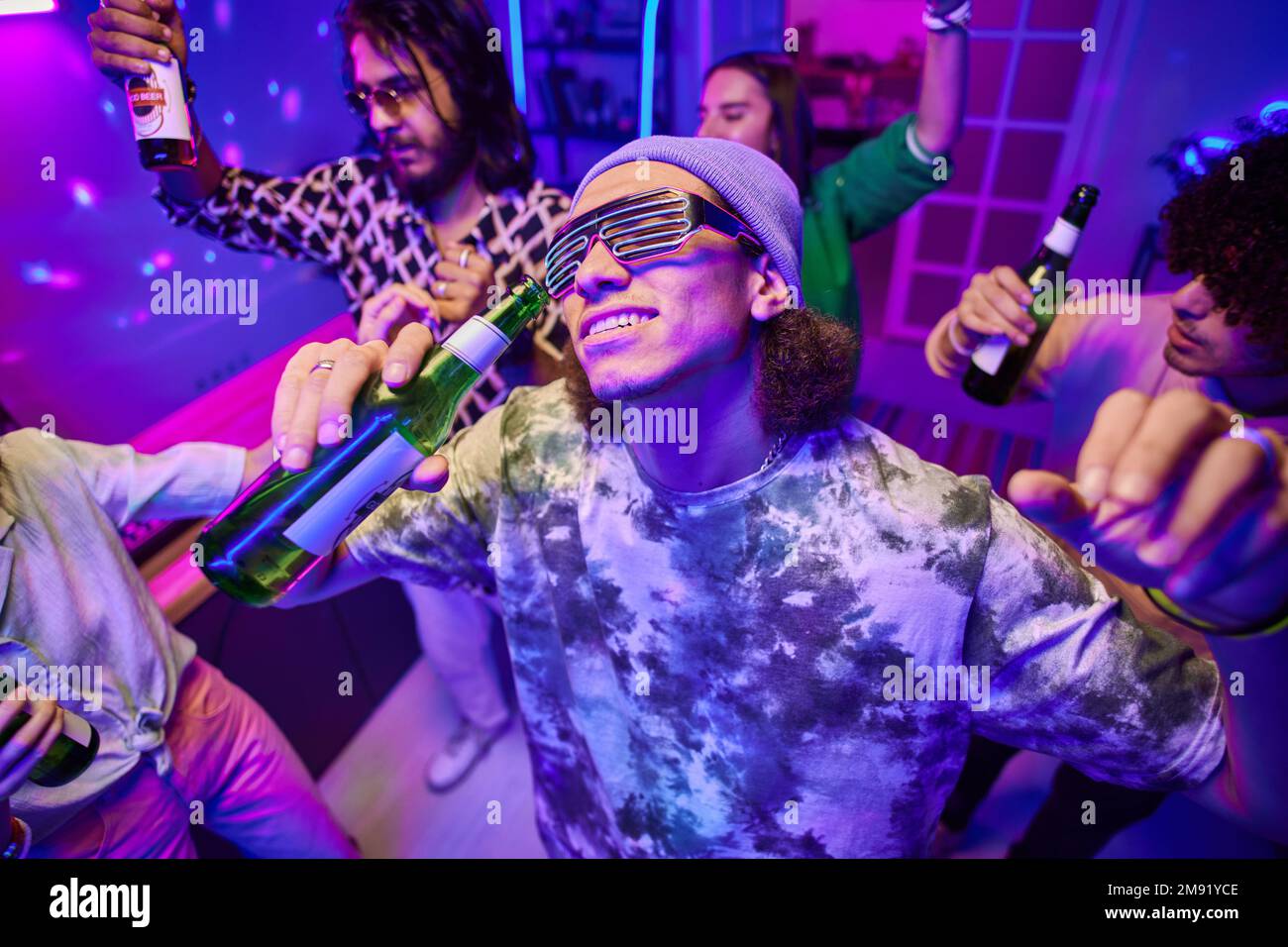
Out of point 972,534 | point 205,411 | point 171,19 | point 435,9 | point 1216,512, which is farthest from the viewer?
point 205,411

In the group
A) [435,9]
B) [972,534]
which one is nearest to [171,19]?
[435,9]

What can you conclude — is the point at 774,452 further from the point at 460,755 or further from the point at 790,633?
the point at 460,755

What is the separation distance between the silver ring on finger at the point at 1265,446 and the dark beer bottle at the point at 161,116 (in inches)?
63.8

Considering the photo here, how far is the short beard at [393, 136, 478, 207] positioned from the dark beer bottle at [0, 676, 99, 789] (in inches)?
46.5

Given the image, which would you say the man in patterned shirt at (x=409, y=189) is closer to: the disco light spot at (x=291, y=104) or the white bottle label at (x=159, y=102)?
the white bottle label at (x=159, y=102)

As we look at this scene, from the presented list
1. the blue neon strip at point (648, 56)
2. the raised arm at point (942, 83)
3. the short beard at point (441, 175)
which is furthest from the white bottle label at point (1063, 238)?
the short beard at point (441, 175)

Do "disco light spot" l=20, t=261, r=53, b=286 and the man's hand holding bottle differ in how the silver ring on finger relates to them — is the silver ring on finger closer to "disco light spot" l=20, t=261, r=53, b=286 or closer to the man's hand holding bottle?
the man's hand holding bottle

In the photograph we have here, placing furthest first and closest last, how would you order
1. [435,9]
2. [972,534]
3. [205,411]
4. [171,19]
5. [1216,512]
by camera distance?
[205,411] → [435,9] → [171,19] → [972,534] → [1216,512]

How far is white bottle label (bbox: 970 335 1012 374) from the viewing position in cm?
133

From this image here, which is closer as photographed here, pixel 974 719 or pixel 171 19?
pixel 974 719

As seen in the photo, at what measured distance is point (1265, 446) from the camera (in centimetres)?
66
